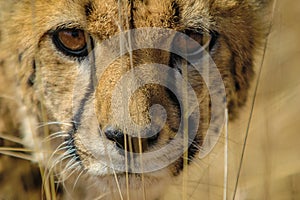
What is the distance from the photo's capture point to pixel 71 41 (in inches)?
94.0

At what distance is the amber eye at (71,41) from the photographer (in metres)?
2.35

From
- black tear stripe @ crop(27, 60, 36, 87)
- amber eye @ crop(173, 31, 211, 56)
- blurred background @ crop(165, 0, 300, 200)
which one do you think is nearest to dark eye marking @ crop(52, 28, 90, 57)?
black tear stripe @ crop(27, 60, 36, 87)

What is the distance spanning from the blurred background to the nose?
16.5 inches

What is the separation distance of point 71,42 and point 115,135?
44cm

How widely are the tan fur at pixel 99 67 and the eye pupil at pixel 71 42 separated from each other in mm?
20

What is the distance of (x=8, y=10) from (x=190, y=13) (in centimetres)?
60

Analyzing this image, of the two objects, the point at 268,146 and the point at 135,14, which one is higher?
the point at 135,14

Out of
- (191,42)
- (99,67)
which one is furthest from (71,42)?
(191,42)

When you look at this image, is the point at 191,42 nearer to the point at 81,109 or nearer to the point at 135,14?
the point at 135,14

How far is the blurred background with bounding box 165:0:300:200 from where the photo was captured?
2705 millimetres

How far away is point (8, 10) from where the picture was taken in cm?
245

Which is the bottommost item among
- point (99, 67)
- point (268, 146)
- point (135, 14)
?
point (268, 146)

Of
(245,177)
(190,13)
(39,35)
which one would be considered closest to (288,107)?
(245,177)

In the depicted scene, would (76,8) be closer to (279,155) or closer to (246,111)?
(246,111)
